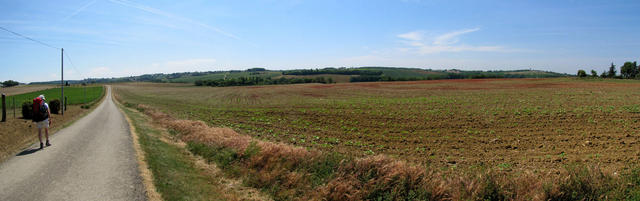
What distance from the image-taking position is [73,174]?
6891 mm

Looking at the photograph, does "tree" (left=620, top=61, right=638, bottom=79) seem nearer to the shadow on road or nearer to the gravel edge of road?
the gravel edge of road

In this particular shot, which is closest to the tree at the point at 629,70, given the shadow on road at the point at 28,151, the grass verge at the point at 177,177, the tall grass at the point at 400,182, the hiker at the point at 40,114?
the tall grass at the point at 400,182

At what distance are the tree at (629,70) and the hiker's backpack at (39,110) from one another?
138007mm

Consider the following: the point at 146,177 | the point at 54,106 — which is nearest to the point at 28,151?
the point at 146,177

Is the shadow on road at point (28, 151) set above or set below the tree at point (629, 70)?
below

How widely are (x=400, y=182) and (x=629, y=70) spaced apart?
446 ft

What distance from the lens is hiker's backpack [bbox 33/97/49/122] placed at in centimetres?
1019

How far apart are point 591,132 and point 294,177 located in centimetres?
1480

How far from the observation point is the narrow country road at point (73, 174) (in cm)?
577

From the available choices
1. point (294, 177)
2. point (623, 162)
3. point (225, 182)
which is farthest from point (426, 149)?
point (225, 182)

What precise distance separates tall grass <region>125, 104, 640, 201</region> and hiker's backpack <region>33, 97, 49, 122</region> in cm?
777

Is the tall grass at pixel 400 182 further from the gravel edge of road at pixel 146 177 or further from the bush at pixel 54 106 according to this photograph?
the bush at pixel 54 106

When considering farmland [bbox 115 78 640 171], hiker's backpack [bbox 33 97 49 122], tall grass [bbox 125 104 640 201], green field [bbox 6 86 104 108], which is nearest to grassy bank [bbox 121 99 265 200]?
tall grass [bbox 125 104 640 201]

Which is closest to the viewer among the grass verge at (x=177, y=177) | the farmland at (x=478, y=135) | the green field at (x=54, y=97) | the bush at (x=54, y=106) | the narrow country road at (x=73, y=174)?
the narrow country road at (x=73, y=174)
